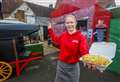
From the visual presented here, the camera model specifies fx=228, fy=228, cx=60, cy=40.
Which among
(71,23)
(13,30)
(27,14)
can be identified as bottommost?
(13,30)

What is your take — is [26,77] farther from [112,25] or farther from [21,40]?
[112,25]

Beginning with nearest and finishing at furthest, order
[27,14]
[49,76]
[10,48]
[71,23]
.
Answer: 1. [71,23]
2. [49,76]
3. [10,48]
4. [27,14]

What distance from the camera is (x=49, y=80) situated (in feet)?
26.9

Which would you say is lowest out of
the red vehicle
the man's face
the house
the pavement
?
the pavement

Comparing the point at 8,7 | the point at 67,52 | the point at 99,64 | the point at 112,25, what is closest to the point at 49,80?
the point at 112,25

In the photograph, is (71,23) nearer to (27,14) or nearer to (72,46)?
(72,46)

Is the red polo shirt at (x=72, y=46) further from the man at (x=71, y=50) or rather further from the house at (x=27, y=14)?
the house at (x=27, y=14)

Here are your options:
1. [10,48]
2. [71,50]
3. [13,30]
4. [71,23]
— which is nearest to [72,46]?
[71,50]

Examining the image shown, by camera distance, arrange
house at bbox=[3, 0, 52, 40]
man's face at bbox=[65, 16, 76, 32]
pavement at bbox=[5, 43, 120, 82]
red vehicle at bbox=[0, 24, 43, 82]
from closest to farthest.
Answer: man's face at bbox=[65, 16, 76, 32] < pavement at bbox=[5, 43, 120, 82] < red vehicle at bbox=[0, 24, 43, 82] < house at bbox=[3, 0, 52, 40]

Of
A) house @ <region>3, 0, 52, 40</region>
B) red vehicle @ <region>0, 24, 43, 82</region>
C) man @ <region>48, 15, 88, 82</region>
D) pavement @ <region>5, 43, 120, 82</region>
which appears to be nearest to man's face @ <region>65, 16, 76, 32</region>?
man @ <region>48, 15, 88, 82</region>

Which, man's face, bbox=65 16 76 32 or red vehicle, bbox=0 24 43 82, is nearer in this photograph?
man's face, bbox=65 16 76 32

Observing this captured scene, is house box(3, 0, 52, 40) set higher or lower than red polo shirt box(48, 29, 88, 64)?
higher

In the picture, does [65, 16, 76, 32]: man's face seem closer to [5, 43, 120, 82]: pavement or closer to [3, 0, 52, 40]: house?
[5, 43, 120, 82]: pavement

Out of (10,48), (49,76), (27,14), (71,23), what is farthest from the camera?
(27,14)
